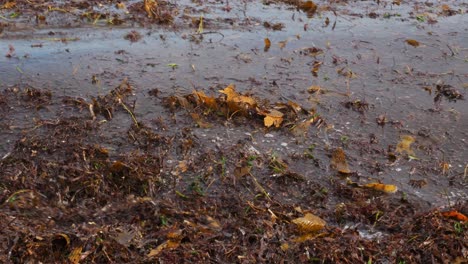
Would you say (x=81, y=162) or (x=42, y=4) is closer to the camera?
(x=81, y=162)

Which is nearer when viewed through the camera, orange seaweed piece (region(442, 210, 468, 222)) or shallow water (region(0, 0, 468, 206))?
orange seaweed piece (region(442, 210, 468, 222))

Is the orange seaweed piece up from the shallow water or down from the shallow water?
down

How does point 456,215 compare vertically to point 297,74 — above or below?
below

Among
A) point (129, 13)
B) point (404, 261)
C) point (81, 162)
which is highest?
point (129, 13)

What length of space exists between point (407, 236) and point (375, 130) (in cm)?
111

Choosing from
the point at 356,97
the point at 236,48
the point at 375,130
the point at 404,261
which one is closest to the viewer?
the point at 404,261

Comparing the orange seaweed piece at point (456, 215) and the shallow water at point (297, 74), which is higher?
the shallow water at point (297, 74)

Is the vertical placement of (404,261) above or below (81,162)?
below

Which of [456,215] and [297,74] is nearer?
[456,215]

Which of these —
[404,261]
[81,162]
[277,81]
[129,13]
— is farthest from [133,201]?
[129,13]

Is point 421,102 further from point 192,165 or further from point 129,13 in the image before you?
→ point 129,13

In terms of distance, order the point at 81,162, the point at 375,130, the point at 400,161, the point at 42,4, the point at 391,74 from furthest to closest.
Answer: the point at 42,4
the point at 391,74
the point at 375,130
the point at 400,161
the point at 81,162

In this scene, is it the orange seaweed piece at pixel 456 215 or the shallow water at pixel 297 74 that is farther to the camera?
the shallow water at pixel 297 74

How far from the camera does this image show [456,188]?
2.79 m
